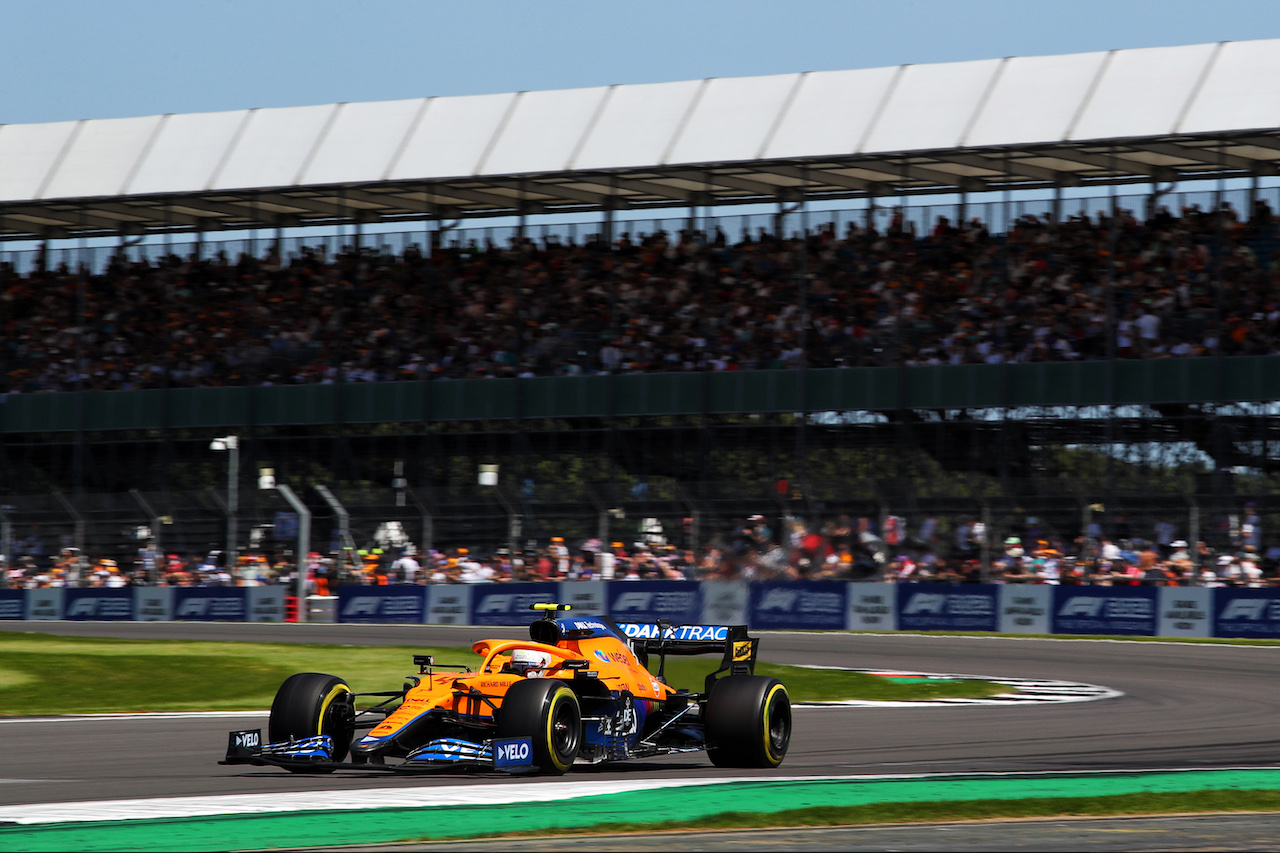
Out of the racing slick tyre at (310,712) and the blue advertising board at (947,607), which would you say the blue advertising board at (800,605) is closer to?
the blue advertising board at (947,607)

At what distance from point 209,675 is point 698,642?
344 inches

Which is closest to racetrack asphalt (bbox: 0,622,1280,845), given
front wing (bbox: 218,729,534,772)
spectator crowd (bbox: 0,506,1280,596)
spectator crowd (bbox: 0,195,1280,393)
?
front wing (bbox: 218,729,534,772)

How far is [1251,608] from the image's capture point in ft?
83.4

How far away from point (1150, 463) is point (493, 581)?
11638 millimetres

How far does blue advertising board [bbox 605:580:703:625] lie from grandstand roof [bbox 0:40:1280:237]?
30.1 ft

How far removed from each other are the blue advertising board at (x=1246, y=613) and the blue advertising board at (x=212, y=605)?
57.4ft

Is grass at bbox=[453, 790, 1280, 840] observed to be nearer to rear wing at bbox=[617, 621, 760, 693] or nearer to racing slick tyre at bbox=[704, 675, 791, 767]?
racing slick tyre at bbox=[704, 675, 791, 767]

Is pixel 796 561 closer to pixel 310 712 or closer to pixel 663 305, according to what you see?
pixel 663 305

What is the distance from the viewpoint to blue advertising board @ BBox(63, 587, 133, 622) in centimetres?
3341

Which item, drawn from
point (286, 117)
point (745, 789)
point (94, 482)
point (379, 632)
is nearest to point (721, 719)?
point (745, 789)

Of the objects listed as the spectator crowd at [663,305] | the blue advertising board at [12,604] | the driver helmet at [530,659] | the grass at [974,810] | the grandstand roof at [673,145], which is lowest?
the blue advertising board at [12,604]

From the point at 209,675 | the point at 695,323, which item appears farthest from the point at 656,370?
the point at 209,675

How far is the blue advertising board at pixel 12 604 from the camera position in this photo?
33.9m

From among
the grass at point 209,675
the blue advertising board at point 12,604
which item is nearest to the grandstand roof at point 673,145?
the blue advertising board at point 12,604
